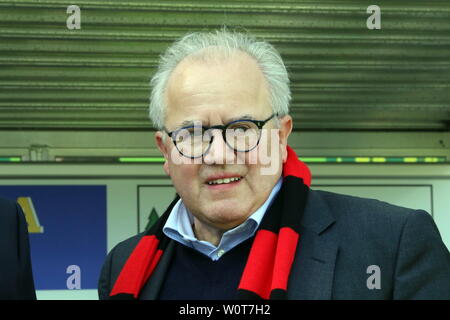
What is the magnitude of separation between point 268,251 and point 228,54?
596 mm

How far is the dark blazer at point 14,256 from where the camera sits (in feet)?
8.18

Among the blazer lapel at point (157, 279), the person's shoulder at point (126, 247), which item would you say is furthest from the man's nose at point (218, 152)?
the person's shoulder at point (126, 247)

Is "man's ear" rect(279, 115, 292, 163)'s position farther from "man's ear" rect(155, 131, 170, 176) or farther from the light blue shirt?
"man's ear" rect(155, 131, 170, 176)

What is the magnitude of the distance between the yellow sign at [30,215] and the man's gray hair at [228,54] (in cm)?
274

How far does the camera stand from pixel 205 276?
2254mm

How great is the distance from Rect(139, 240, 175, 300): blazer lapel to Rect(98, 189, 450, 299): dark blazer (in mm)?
442

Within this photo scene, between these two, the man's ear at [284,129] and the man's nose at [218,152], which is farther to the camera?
the man's ear at [284,129]

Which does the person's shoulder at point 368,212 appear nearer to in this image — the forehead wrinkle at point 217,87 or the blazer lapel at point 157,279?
A: the forehead wrinkle at point 217,87

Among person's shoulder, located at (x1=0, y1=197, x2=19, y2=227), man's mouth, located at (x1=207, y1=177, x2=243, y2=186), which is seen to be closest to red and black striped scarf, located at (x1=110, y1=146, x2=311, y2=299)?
man's mouth, located at (x1=207, y1=177, x2=243, y2=186)

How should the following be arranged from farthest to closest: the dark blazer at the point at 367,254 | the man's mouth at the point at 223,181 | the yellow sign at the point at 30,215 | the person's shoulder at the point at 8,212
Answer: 1. the yellow sign at the point at 30,215
2. the person's shoulder at the point at 8,212
3. the man's mouth at the point at 223,181
4. the dark blazer at the point at 367,254

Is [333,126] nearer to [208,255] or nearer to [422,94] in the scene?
[422,94]

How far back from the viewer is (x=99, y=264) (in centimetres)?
491

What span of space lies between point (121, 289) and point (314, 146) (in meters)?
3.10
